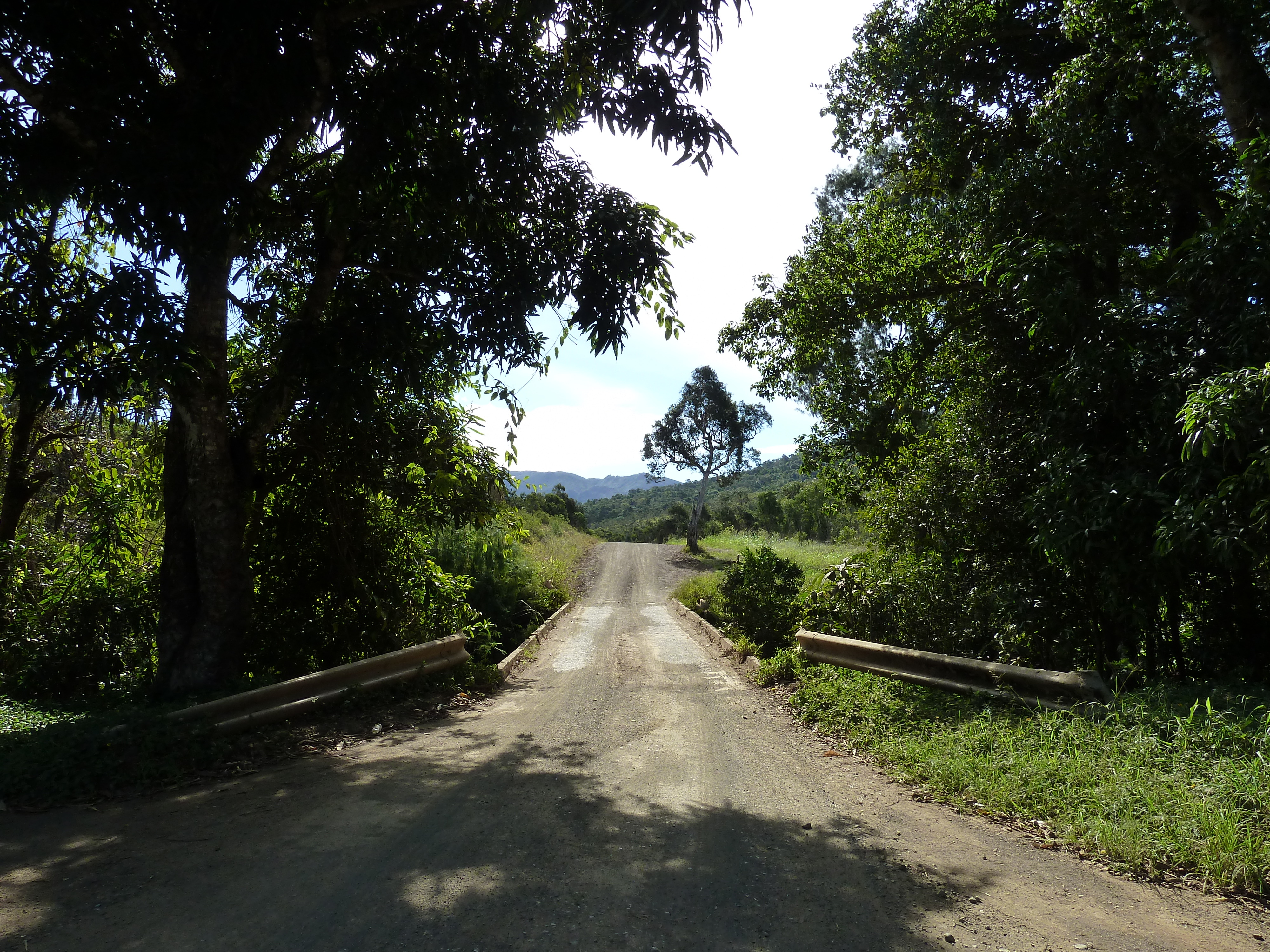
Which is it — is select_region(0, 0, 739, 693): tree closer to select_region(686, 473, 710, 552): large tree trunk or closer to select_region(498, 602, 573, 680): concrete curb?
select_region(498, 602, 573, 680): concrete curb

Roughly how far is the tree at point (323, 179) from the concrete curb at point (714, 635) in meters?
5.74

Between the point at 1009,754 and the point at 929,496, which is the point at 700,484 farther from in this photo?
the point at 1009,754

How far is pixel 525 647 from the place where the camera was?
13.0m

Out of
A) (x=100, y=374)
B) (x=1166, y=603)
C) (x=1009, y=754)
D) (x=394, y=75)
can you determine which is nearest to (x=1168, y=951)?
(x=1009, y=754)

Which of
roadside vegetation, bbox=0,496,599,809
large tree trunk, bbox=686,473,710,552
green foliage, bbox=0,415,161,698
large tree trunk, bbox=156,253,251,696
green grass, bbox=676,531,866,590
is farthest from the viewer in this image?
large tree trunk, bbox=686,473,710,552

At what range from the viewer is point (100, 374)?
5.50 metres

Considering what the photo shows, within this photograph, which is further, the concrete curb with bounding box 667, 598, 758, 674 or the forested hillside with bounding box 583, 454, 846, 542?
the forested hillside with bounding box 583, 454, 846, 542

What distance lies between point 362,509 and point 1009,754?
701cm

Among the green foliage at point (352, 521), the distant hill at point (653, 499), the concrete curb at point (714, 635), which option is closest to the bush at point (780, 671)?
the concrete curb at point (714, 635)

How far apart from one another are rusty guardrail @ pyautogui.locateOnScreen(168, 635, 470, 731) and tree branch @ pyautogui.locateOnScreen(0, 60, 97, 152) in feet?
15.2

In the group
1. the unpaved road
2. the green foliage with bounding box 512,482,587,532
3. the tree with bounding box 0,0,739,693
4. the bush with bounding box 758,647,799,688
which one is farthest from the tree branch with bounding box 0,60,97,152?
the green foliage with bounding box 512,482,587,532

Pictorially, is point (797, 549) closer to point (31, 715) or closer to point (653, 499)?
point (31, 715)

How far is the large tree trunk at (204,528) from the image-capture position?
22.1 ft

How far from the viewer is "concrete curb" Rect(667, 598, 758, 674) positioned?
11.3 metres
